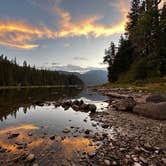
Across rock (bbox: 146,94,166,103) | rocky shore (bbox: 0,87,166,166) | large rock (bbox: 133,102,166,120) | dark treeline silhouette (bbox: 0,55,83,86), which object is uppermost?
dark treeline silhouette (bbox: 0,55,83,86)

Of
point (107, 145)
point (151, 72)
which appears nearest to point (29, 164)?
point (107, 145)

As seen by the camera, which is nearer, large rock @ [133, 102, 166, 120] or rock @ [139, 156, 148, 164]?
rock @ [139, 156, 148, 164]

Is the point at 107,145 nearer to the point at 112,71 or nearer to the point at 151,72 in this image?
the point at 151,72

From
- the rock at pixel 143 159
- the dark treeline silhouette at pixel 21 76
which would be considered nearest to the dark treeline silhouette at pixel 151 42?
the rock at pixel 143 159

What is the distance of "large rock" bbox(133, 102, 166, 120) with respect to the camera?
14.4 metres

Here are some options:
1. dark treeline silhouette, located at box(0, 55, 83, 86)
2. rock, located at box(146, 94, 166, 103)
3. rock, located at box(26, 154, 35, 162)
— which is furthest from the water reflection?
dark treeline silhouette, located at box(0, 55, 83, 86)

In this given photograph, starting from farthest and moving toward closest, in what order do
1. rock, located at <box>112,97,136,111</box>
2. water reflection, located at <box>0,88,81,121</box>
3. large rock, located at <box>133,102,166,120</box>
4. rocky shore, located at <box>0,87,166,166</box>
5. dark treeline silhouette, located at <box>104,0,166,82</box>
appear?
dark treeline silhouette, located at <box>104,0,166,82</box> → water reflection, located at <box>0,88,81,121</box> → rock, located at <box>112,97,136,111</box> → large rock, located at <box>133,102,166,120</box> → rocky shore, located at <box>0,87,166,166</box>

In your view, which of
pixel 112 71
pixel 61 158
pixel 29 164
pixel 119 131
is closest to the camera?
pixel 29 164

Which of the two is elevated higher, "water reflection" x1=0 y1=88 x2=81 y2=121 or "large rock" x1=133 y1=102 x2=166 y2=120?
"large rock" x1=133 y1=102 x2=166 y2=120

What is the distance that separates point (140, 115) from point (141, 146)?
821 cm

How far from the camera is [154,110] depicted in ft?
49.1

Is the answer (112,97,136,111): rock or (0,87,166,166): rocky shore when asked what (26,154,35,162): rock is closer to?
(0,87,166,166): rocky shore

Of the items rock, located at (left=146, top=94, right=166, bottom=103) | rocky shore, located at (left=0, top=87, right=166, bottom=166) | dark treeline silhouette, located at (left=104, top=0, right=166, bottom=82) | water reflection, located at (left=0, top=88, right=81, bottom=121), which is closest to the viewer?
rocky shore, located at (left=0, top=87, right=166, bottom=166)

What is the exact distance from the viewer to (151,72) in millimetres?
47281
